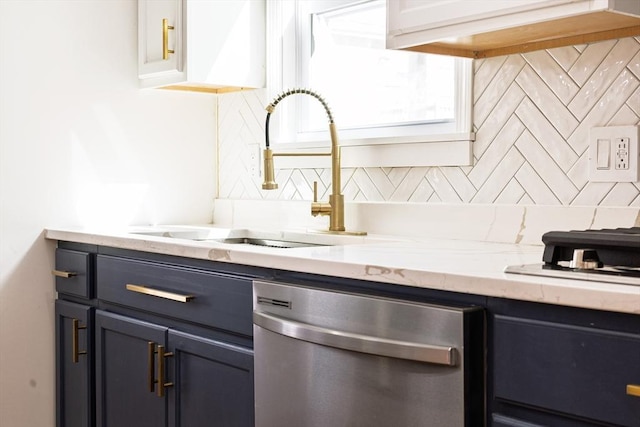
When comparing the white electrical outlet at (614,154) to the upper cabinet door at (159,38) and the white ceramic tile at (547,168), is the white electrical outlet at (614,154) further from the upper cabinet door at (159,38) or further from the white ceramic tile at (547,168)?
the upper cabinet door at (159,38)

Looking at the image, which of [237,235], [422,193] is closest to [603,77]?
[422,193]

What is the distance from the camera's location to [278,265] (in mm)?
1814

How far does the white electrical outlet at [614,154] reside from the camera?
188cm

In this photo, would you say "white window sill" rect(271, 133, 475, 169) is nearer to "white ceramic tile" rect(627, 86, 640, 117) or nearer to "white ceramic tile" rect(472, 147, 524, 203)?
"white ceramic tile" rect(472, 147, 524, 203)

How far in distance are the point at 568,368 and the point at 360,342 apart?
41 centimetres

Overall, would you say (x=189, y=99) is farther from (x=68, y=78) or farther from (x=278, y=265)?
(x=278, y=265)

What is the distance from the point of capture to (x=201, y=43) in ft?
8.97

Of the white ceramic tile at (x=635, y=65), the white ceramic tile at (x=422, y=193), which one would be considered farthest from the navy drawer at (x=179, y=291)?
the white ceramic tile at (x=635, y=65)

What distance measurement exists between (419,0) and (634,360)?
3.49 ft

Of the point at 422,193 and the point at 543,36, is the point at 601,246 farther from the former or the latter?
the point at 422,193

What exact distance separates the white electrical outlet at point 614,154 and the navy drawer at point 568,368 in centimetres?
69

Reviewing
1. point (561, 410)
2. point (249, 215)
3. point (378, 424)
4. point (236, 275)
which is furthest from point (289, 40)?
point (561, 410)

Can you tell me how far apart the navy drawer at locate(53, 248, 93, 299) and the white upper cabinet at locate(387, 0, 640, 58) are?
116 centimetres

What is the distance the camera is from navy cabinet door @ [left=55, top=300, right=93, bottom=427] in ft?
8.50
